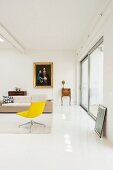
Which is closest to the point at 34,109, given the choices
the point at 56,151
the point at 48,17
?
the point at 56,151

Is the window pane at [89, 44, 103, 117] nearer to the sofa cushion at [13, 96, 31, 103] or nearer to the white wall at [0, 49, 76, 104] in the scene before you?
the white wall at [0, 49, 76, 104]

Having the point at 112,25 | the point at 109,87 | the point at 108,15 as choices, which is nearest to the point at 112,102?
the point at 109,87

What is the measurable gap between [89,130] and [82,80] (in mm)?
4866

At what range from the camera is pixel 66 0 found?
374cm

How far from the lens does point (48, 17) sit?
15.6ft

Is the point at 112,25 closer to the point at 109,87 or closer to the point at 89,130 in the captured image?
the point at 109,87

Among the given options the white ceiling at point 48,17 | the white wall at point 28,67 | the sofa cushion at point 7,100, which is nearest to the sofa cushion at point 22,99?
the sofa cushion at point 7,100

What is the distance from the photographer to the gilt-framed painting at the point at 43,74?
9.45 m

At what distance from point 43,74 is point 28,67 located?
3.05 feet

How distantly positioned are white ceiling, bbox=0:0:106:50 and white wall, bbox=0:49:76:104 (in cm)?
269

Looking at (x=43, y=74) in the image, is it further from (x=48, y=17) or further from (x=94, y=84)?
(x=48, y=17)

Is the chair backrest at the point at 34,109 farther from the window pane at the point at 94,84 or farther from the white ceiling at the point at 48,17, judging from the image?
the window pane at the point at 94,84

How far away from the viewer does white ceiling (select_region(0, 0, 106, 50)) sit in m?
3.94

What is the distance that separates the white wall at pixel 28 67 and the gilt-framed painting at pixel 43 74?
0.18 meters
